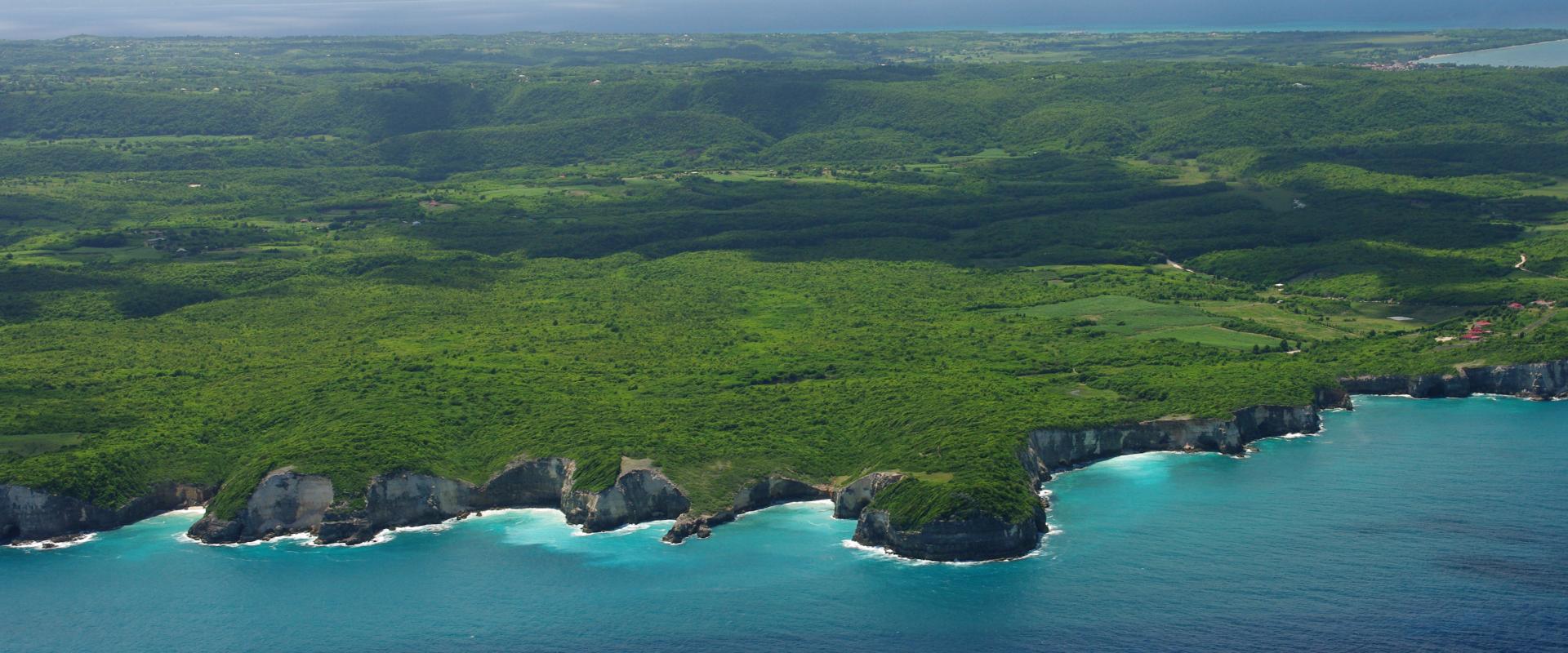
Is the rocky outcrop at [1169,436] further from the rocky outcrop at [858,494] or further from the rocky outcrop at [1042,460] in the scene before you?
the rocky outcrop at [858,494]

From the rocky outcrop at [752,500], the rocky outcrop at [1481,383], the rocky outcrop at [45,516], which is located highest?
the rocky outcrop at [1481,383]

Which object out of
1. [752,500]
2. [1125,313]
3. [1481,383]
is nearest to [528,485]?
[752,500]

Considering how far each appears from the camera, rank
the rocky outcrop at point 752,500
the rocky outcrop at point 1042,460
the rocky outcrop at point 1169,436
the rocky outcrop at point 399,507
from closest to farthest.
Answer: the rocky outcrop at point 1042,460
the rocky outcrop at point 752,500
the rocky outcrop at point 399,507
the rocky outcrop at point 1169,436

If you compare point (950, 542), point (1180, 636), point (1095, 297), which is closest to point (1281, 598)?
point (1180, 636)

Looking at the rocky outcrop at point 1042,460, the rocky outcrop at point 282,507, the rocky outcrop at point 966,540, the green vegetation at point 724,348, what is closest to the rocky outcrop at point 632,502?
the green vegetation at point 724,348

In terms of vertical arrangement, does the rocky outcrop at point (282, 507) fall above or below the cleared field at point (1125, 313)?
below

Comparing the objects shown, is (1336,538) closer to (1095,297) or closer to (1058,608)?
(1058,608)
